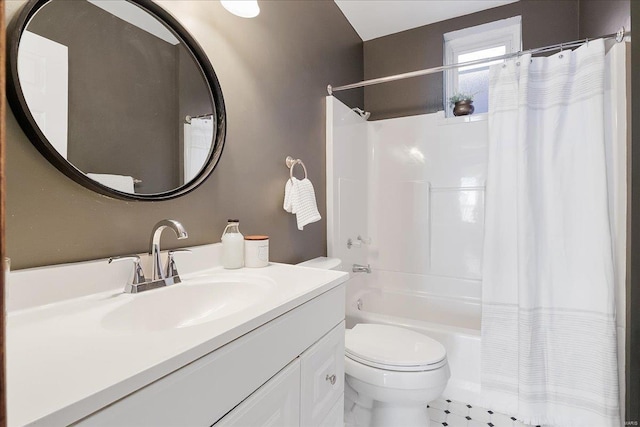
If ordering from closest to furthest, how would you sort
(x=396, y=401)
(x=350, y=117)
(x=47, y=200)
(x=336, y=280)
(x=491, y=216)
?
(x=47, y=200)
(x=336, y=280)
(x=396, y=401)
(x=491, y=216)
(x=350, y=117)

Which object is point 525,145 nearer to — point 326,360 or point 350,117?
point 350,117

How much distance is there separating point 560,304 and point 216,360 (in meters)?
1.70

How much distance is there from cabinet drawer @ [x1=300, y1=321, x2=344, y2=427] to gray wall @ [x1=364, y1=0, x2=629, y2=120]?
6.80ft

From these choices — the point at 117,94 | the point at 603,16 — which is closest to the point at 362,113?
→ the point at 603,16

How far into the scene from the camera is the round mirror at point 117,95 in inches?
26.6

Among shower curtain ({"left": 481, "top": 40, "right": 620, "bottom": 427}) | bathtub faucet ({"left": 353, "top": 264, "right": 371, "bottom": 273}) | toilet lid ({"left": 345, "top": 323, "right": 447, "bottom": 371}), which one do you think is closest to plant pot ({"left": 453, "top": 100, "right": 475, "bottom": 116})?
shower curtain ({"left": 481, "top": 40, "right": 620, "bottom": 427})

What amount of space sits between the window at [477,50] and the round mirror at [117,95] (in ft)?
6.69

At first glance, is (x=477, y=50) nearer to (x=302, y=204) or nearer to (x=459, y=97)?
(x=459, y=97)

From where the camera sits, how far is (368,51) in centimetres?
257

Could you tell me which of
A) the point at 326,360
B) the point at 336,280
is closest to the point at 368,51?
the point at 336,280

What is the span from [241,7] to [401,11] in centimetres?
158

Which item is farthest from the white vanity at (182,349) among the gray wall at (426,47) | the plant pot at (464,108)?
the gray wall at (426,47)

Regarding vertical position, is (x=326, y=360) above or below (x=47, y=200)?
below

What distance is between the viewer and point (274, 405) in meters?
0.68
